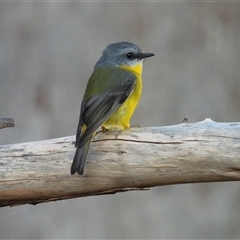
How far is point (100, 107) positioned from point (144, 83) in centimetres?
240

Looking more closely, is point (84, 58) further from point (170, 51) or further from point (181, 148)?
point (181, 148)

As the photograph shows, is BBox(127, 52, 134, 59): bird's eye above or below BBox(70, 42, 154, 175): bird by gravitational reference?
above

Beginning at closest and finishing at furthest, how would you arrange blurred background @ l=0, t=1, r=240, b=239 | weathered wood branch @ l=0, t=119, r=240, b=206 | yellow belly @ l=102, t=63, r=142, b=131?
1. weathered wood branch @ l=0, t=119, r=240, b=206
2. yellow belly @ l=102, t=63, r=142, b=131
3. blurred background @ l=0, t=1, r=240, b=239

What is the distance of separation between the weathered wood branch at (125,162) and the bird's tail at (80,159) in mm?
81

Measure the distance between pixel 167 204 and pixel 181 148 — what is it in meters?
2.97

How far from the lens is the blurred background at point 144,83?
6438 mm

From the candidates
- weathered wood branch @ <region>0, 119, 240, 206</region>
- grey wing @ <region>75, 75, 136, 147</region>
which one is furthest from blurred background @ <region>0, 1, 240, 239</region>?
weathered wood branch @ <region>0, 119, 240, 206</region>

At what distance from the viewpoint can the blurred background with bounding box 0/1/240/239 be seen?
21.1 ft

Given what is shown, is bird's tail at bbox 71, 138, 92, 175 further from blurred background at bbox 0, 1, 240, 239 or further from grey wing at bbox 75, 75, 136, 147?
blurred background at bbox 0, 1, 240, 239

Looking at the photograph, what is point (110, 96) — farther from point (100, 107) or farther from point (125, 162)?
point (125, 162)

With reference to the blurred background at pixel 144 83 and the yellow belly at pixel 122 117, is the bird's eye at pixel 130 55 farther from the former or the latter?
the blurred background at pixel 144 83

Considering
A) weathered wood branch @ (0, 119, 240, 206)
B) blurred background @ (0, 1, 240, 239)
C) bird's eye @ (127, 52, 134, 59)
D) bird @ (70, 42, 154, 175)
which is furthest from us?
blurred background @ (0, 1, 240, 239)

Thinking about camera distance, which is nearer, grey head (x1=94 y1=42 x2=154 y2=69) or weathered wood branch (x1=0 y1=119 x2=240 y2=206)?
weathered wood branch (x1=0 y1=119 x2=240 y2=206)

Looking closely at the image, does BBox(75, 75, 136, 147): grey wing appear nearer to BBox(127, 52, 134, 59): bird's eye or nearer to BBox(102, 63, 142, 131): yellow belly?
BBox(102, 63, 142, 131): yellow belly
